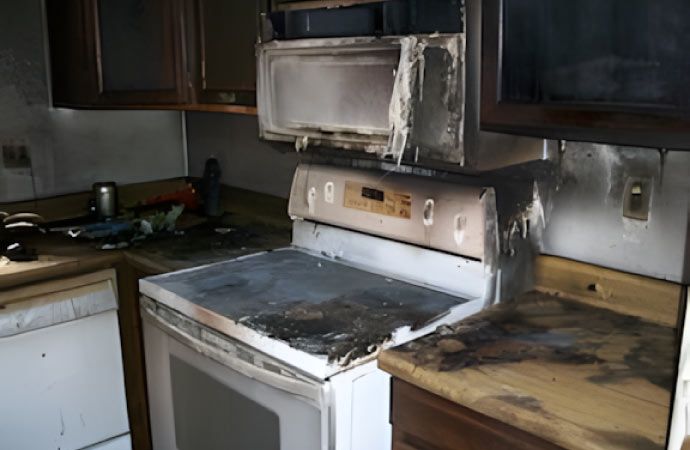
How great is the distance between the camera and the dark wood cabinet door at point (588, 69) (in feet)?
3.18

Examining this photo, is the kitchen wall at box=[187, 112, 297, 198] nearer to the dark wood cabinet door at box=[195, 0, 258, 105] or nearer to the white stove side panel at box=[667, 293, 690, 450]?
the dark wood cabinet door at box=[195, 0, 258, 105]

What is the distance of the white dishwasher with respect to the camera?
73.9 inches

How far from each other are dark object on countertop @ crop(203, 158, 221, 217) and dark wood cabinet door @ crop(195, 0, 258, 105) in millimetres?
557

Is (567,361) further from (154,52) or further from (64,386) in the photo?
(154,52)

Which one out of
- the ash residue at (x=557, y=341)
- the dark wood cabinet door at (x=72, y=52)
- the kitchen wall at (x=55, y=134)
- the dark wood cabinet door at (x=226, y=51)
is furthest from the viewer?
the kitchen wall at (x=55, y=134)

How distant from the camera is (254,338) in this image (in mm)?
1360

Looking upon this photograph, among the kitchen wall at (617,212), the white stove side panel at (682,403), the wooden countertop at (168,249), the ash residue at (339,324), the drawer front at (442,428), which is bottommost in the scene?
the drawer front at (442,428)

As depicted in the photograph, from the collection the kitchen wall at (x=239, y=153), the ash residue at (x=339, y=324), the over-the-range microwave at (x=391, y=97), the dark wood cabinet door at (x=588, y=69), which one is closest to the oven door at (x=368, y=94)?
the over-the-range microwave at (x=391, y=97)

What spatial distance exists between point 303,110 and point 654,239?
878mm

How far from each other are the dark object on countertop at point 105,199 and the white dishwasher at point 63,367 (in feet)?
1.92

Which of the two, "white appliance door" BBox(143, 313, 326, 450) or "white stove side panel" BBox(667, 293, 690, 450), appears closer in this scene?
"white stove side panel" BBox(667, 293, 690, 450)

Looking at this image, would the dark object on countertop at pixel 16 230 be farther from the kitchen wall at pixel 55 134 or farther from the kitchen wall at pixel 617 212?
the kitchen wall at pixel 617 212

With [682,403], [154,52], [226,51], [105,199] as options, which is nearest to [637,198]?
[682,403]

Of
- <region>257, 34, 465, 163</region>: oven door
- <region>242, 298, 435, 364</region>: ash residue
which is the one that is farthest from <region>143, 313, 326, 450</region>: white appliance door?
<region>257, 34, 465, 163</region>: oven door
